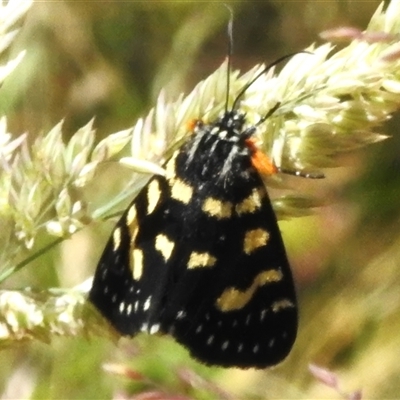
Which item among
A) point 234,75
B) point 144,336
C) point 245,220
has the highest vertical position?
point 234,75

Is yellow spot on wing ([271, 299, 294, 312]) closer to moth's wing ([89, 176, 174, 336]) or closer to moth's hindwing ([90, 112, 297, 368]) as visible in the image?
moth's hindwing ([90, 112, 297, 368])

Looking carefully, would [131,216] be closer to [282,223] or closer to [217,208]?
[217,208]

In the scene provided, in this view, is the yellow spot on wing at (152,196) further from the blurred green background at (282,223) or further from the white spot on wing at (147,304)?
the blurred green background at (282,223)

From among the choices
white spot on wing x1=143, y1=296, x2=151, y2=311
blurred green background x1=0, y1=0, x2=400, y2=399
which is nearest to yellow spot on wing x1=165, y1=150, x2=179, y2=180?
white spot on wing x1=143, y1=296, x2=151, y2=311

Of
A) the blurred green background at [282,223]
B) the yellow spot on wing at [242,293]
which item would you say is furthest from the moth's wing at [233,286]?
the blurred green background at [282,223]

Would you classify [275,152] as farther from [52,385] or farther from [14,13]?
[52,385]

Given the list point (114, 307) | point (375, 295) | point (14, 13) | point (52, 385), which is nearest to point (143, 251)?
point (114, 307)

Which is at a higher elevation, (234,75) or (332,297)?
(234,75)
